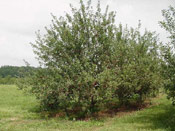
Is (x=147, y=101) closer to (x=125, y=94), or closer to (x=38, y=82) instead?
(x=125, y=94)

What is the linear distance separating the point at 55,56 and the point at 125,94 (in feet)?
26.5

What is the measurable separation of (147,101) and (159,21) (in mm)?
14087

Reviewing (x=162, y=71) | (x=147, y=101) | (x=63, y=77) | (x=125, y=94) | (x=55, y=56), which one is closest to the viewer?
(x=162, y=71)

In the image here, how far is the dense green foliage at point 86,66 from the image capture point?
56.2ft

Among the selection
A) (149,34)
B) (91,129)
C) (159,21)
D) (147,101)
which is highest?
(149,34)

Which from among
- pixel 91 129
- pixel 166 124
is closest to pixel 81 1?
pixel 91 129

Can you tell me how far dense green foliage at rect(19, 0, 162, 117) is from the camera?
56.2 feet

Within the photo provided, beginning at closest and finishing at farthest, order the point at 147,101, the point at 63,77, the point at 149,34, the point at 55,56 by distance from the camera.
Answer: the point at 63,77
the point at 55,56
the point at 149,34
the point at 147,101

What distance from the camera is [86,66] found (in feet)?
56.6

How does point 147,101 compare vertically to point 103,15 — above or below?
below

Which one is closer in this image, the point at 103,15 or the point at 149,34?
the point at 103,15

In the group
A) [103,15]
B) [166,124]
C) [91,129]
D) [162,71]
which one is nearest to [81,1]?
[103,15]

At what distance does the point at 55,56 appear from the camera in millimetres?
19031

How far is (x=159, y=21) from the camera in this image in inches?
574
